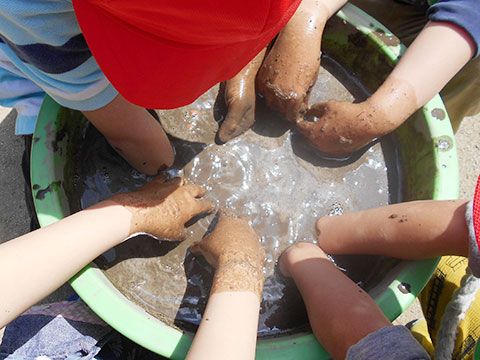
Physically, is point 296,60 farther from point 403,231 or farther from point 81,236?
point 81,236

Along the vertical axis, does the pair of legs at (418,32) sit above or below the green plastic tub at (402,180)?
above

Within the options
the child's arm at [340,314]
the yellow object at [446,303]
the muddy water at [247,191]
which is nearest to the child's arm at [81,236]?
the muddy water at [247,191]

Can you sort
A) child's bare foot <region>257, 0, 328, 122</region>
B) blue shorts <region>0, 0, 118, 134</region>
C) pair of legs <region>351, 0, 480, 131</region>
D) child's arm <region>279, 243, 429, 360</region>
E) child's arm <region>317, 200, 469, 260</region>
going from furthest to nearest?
pair of legs <region>351, 0, 480, 131</region> → child's bare foot <region>257, 0, 328, 122</region> → child's arm <region>317, 200, 469, 260</region> → child's arm <region>279, 243, 429, 360</region> → blue shorts <region>0, 0, 118, 134</region>

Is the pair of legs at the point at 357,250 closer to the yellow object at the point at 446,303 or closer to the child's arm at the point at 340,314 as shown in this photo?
the child's arm at the point at 340,314

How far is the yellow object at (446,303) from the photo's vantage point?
1022 millimetres

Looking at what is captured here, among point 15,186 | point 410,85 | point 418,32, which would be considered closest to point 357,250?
point 410,85

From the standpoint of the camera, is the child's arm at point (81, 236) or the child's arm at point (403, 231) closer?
the child's arm at point (81, 236)

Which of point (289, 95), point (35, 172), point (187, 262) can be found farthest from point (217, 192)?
point (35, 172)

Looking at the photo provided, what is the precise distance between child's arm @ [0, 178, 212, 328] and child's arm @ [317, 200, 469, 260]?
0.40 metres

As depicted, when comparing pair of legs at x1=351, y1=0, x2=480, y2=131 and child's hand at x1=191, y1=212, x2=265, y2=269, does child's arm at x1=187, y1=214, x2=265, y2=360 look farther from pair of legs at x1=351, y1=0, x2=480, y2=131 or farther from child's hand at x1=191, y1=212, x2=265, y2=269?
pair of legs at x1=351, y1=0, x2=480, y2=131

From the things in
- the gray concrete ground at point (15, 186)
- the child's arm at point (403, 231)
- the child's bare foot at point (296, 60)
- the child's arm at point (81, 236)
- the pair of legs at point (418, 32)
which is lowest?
the gray concrete ground at point (15, 186)

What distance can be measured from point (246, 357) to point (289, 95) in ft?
2.36

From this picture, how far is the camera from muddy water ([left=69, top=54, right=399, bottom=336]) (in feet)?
3.46

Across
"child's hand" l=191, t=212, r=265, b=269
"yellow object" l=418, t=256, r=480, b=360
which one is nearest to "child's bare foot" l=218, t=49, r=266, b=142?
"child's hand" l=191, t=212, r=265, b=269
